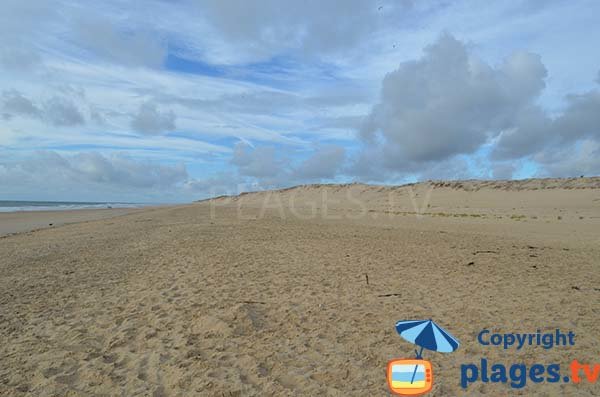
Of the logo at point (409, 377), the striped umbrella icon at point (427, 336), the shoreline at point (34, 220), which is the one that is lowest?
the logo at point (409, 377)

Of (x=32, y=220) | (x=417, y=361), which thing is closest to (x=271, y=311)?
(x=417, y=361)

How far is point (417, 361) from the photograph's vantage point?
15.4 feet

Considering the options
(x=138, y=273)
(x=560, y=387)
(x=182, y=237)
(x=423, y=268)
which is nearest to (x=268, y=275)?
(x=138, y=273)

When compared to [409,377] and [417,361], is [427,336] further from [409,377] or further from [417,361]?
[409,377]

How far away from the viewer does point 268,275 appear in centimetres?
916

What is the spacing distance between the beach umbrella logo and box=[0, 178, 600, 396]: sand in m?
0.13

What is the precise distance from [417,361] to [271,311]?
2754mm

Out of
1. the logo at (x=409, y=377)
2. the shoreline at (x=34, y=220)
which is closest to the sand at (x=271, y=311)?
the logo at (x=409, y=377)

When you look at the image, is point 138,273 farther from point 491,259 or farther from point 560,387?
point 491,259

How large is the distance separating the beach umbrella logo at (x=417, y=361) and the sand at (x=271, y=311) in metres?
0.13

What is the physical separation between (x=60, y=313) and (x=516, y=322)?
25.9 feet

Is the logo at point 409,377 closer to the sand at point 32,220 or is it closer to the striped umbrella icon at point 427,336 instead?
the striped umbrella icon at point 427,336

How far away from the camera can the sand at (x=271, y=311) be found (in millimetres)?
4418

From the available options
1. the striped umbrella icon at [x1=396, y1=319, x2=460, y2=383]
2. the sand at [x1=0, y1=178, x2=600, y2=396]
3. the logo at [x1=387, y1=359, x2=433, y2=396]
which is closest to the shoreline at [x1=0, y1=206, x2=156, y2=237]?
the sand at [x1=0, y1=178, x2=600, y2=396]
